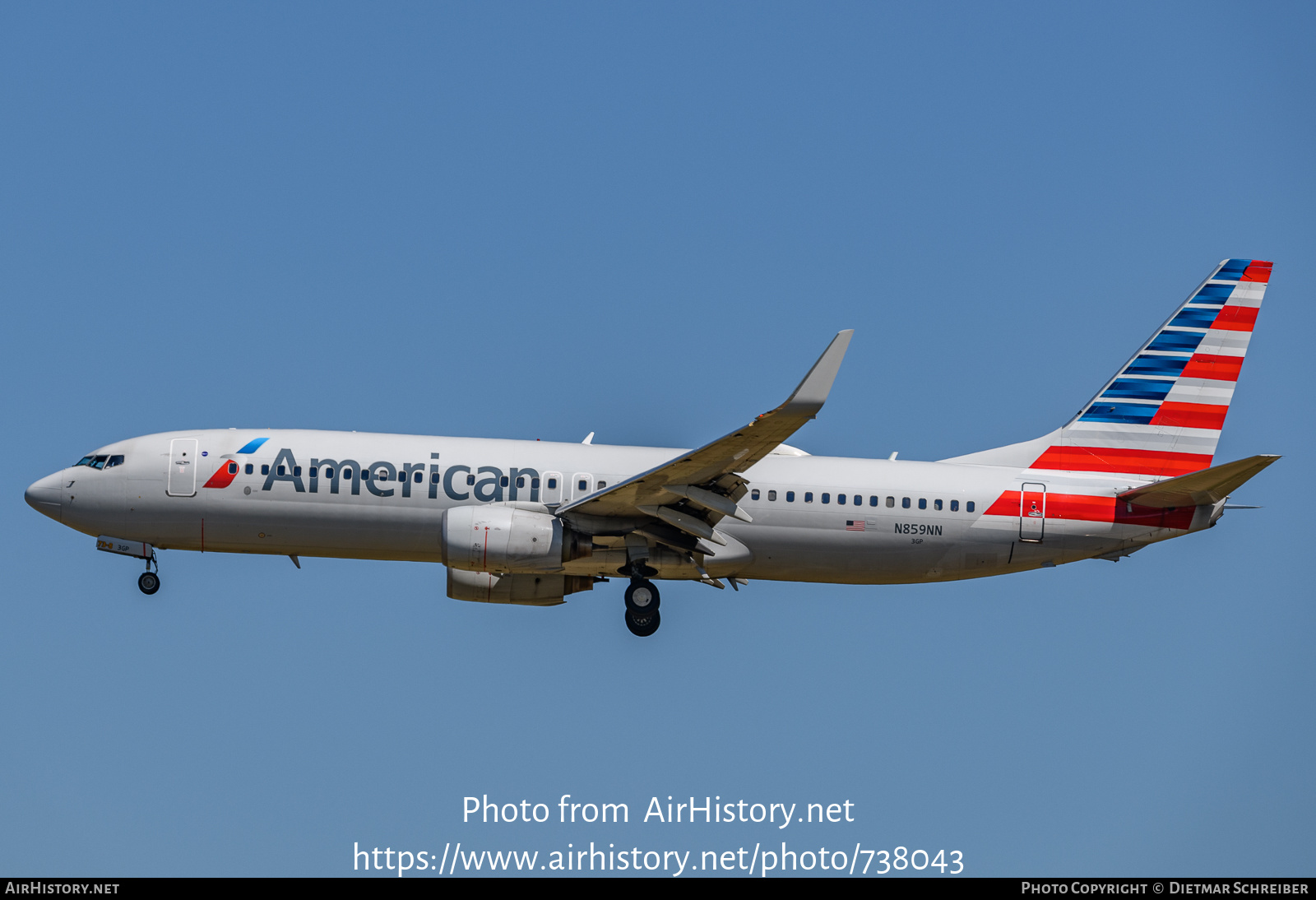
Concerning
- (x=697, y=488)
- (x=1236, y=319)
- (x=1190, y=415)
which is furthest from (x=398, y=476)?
(x=1236, y=319)

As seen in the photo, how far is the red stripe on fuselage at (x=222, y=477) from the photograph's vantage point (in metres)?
31.4

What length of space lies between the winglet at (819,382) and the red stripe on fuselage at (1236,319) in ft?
46.7

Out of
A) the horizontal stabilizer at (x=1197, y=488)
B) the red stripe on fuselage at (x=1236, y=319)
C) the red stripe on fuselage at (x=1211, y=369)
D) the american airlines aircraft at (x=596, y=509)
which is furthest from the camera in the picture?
the red stripe on fuselage at (x=1236, y=319)

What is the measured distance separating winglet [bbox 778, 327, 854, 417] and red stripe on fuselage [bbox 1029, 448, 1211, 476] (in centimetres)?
920

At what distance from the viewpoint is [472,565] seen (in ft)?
98.1

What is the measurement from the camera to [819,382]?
85.5 ft

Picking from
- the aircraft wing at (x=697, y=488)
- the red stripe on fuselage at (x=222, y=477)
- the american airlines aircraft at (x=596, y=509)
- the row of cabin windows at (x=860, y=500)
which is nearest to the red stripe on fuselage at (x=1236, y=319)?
the american airlines aircraft at (x=596, y=509)

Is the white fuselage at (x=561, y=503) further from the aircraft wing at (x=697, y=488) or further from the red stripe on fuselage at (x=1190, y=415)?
the red stripe on fuselage at (x=1190, y=415)

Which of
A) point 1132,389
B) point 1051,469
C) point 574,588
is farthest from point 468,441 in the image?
point 1132,389

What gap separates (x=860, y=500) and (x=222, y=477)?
14.3m

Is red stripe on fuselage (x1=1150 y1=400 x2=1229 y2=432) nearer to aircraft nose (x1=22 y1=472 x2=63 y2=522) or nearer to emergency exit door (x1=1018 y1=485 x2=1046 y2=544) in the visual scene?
emergency exit door (x1=1018 y1=485 x2=1046 y2=544)

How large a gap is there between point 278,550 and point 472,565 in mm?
5091

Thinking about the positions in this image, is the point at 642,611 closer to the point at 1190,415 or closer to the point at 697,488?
the point at 697,488

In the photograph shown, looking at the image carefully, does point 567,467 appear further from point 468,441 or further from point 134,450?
point 134,450
